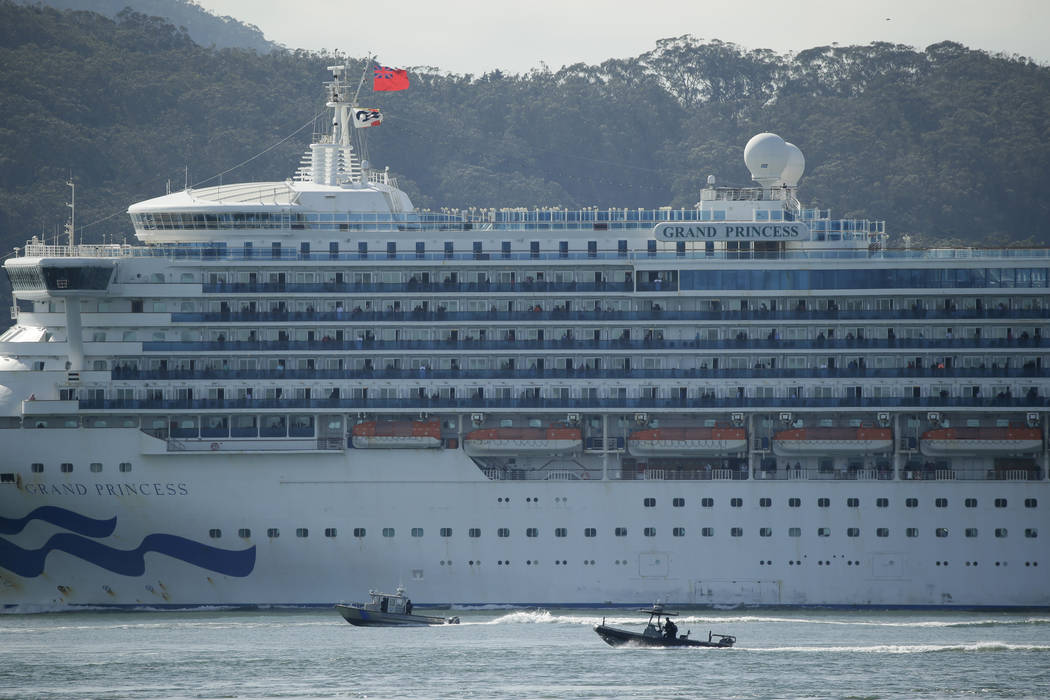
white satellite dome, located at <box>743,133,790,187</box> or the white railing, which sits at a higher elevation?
white satellite dome, located at <box>743,133,790,187</box>

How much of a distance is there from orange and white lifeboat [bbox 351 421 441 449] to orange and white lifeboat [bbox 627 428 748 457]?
5848 millimetres

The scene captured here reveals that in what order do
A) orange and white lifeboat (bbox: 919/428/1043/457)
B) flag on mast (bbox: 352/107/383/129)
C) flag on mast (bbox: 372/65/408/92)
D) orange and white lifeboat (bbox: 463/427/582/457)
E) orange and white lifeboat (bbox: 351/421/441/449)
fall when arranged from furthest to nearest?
1. flag on mast (bbox: 372/65/408/92)
2. flag on mast (bbox: 352/107/383/129)
3. orange and white lifeboat (bbox: 919/428/1043/457)
4. orange and white lifeboat (bbox: 351/421/441/449)
5. orange and white lifeboat (bbox: 463/427/582/457)

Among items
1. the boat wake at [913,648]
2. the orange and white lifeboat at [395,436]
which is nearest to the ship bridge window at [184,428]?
the orange and white lifeboat at [395,436]

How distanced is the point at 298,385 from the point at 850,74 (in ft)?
302

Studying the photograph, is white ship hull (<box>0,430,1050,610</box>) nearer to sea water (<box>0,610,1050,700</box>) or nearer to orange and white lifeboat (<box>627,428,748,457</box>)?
sea water (<box>0,610,1050,700</box>)

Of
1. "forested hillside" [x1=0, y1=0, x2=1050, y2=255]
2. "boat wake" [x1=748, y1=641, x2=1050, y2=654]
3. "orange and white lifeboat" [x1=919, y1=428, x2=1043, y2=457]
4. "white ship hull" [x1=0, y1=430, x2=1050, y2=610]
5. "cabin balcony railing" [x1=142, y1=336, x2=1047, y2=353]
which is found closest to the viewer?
"boat wake" [x1=748, y1=641, x2=1050, y2=654]

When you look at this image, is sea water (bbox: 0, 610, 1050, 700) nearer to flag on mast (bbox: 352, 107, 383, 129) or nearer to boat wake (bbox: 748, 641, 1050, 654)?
boat wake (bbox: 748, 641, 1050, 654)

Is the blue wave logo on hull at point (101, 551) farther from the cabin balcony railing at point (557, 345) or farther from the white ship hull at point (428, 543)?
the cabin balcony railing at point (557, 345)

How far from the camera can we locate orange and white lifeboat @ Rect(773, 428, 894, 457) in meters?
56.1

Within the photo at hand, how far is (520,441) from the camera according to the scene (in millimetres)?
55812

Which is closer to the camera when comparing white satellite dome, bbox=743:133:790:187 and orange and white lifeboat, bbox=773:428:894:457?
orange and white lifeboat, bbox=773:428:894:457

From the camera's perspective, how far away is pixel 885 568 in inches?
2191

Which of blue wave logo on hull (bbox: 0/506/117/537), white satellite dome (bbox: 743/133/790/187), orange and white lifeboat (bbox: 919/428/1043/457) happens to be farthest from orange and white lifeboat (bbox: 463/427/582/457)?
white satellite dome (bbox: 743/133/790/187)

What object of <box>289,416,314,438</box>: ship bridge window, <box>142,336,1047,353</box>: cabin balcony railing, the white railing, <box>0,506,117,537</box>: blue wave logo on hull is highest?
<box>142,336,1047,353</box>: cabin balcony railing
